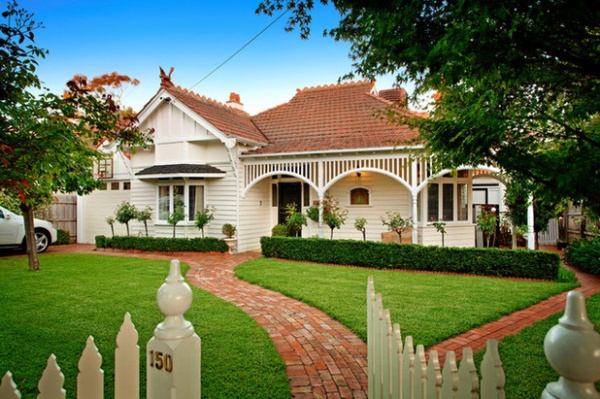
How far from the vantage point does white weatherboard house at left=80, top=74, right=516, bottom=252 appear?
1295 cm

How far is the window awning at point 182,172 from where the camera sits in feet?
45.6

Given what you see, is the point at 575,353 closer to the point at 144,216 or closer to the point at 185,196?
the point at 185,196

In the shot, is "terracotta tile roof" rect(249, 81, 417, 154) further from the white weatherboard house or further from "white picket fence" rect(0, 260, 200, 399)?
"white picket fence" rect(0, 260, 200, 399)

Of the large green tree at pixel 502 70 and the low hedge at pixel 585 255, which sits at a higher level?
the large green tree at pixel 502 70

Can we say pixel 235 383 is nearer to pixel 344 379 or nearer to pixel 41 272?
pixel 344 379

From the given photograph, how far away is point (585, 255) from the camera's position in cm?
998

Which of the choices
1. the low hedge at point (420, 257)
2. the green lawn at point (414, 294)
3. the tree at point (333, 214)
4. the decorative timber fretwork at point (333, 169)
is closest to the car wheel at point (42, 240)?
the decorative timber fretwork at point (333, 169)

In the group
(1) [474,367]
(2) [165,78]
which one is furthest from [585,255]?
(2) [165,78]

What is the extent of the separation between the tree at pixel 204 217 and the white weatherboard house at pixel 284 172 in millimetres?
256

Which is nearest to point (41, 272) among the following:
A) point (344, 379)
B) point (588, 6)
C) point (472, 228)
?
point (344, 379)

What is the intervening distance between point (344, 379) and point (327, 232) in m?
11.0

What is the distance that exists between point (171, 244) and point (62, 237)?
274 inches

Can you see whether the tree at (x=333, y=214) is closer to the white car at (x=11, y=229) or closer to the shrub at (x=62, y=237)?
the white car at (x=11, y=229)

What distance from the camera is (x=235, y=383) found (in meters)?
3.54
